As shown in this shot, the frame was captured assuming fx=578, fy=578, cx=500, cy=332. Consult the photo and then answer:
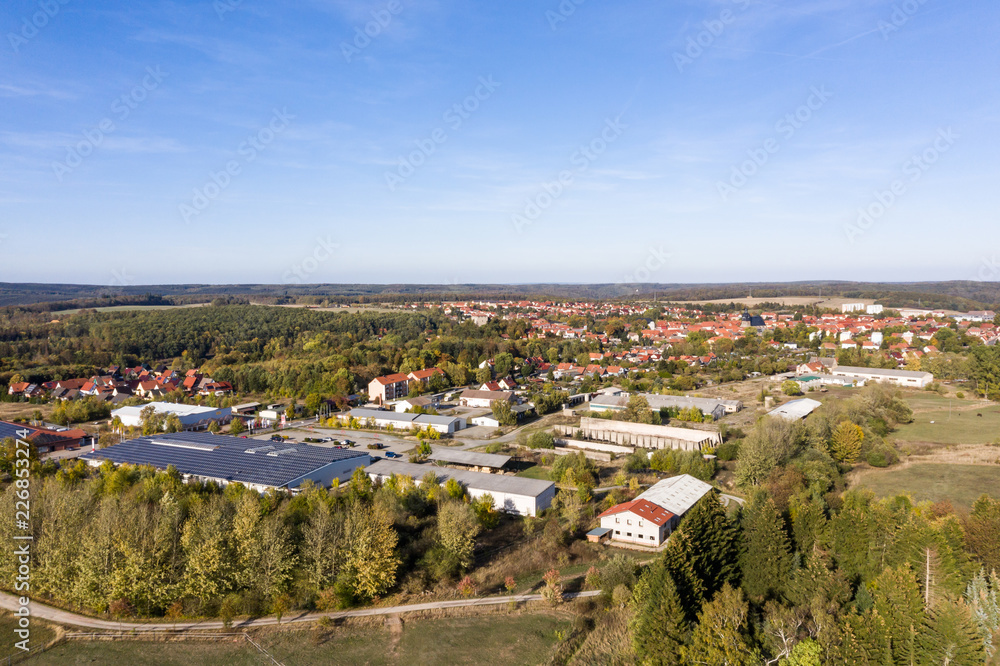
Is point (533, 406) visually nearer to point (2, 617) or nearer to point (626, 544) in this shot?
point (626, 544)

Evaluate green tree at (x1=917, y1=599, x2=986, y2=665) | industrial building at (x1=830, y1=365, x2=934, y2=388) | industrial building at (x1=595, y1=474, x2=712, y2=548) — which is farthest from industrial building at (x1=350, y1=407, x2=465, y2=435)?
industrial building at (x1=830, y1=365, x2=934, y2=388)

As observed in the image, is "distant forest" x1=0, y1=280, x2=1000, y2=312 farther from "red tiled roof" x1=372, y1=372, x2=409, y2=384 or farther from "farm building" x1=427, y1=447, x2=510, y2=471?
"farm building" x1=427, y1=447, x2=510, y2=471

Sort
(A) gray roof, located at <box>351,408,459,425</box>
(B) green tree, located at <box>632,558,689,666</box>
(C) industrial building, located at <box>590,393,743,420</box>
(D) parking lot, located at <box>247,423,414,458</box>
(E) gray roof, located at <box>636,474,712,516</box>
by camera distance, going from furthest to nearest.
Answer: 1. (C) industrial building, located at <box>590,393,743,420</box>
2. (A) gray roof, located at <box>351,408,459,425</box>
3. (D) parking lot, located at <box>247,423,414,458</box>
4. (E) gray roof, located at <box>636,474,712,516</box>
5. (B) green tree, located at <box>632,558,689,666</box>

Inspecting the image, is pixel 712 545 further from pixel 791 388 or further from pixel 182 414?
pixel 182 414

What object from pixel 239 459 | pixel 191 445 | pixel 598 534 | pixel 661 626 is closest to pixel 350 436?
pixel 191 445

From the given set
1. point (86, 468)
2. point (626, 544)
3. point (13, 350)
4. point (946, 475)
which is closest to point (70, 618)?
point (86, 468)

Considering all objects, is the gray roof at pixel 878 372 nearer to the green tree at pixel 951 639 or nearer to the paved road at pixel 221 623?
the green tree at pixel 951 639

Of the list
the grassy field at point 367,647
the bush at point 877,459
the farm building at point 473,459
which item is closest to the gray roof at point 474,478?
the farm building at point 473,459
